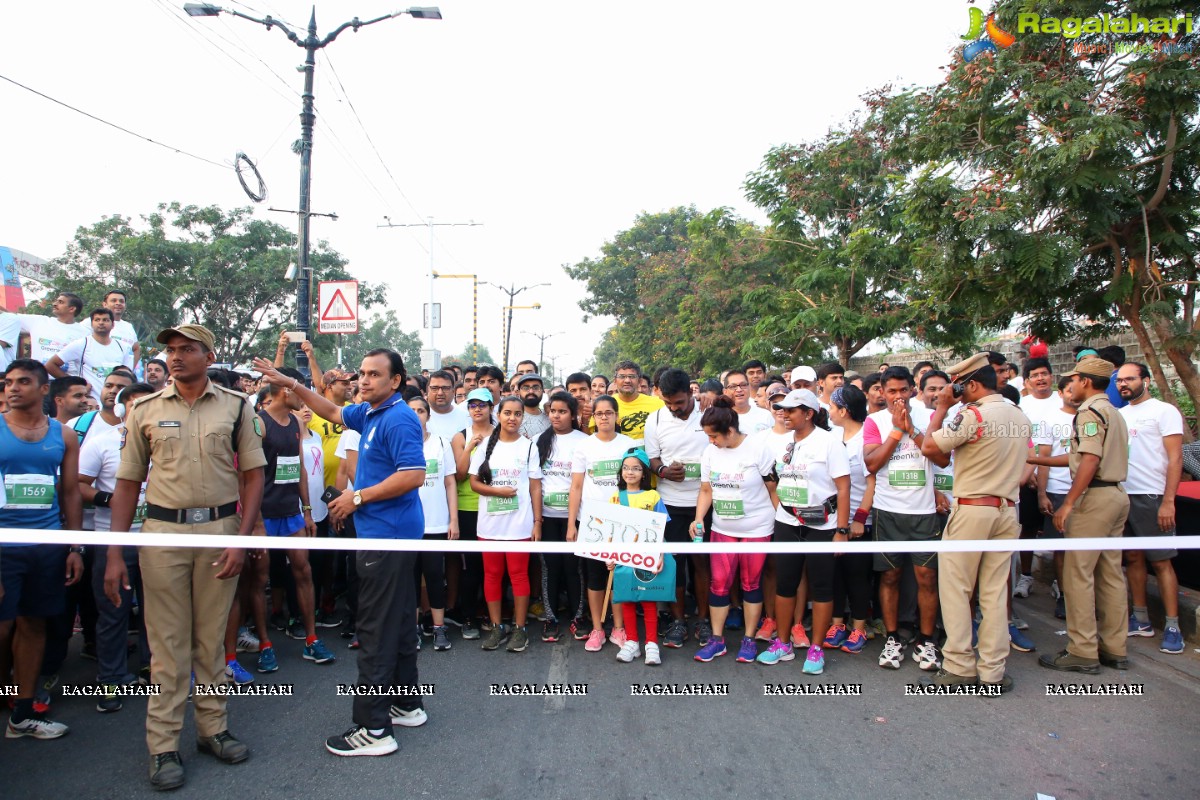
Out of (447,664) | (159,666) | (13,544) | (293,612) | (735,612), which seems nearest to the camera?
(159,666)

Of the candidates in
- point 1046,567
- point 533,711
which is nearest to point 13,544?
point 533,711

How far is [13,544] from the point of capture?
12.3 ft

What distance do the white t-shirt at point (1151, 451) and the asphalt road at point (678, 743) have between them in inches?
50.1

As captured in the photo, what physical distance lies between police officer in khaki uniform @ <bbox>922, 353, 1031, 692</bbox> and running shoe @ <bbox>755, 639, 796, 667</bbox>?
0.92 meters

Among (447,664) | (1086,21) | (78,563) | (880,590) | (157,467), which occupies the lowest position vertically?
(447,664)

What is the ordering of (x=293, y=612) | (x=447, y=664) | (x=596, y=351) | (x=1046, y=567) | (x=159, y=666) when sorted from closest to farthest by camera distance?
(x=159, y=666) → (x=447, y=664) → (x=293, y=612) → (x=1046, y=567) → (x=596, y=351)

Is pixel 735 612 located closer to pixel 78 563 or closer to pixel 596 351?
pixel 78 563

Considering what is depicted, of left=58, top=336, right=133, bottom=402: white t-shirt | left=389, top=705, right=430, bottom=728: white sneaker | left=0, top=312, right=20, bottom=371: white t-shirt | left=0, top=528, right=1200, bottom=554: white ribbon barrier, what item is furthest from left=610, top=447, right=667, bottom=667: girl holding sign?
left=0, top=312, right=20, bottom=371: white t-shirt

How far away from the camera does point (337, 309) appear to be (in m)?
10.4

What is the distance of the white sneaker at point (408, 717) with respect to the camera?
3904mm

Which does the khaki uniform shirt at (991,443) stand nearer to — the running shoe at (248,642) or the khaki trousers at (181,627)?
the khaki trousers at (181,627)

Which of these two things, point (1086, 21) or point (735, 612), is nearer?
point (735, 612)

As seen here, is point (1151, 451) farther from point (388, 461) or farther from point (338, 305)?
point (338, 305)

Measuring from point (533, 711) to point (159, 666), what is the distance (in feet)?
6.39
